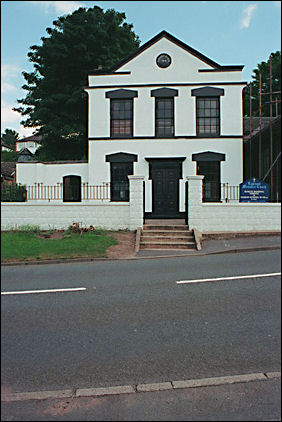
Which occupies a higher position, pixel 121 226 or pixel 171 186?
pixel 171 186

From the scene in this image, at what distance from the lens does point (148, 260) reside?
31.4 ft

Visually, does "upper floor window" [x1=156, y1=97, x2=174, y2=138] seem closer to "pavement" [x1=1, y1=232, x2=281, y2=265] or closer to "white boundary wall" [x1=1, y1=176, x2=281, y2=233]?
"white boundary wall" [x1=1, y1=176, x2=281, y2=233]

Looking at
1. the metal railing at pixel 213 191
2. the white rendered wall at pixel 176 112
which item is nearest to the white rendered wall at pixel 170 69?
the white rendered wall at pixel 176 112

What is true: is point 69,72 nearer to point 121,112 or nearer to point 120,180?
point 121,112

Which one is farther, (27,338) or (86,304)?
(86,304)

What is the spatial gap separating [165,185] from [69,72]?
1401 cm

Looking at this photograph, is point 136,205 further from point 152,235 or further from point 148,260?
point 148,260

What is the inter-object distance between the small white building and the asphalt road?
1219 centimetres

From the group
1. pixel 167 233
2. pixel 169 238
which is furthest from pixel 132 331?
pixel 167 233

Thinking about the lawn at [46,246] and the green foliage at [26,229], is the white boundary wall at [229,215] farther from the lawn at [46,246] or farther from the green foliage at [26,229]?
the green foliage at [26,229]

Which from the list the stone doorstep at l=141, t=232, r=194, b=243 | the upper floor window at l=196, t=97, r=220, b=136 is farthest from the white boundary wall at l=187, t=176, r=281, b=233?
the upper floor window at l=196, t=97, r=220, b=136

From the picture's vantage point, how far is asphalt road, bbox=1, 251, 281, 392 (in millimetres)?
2794

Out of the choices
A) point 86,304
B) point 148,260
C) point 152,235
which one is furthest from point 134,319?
point 152,235

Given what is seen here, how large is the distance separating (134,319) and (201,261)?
510 centimetres
